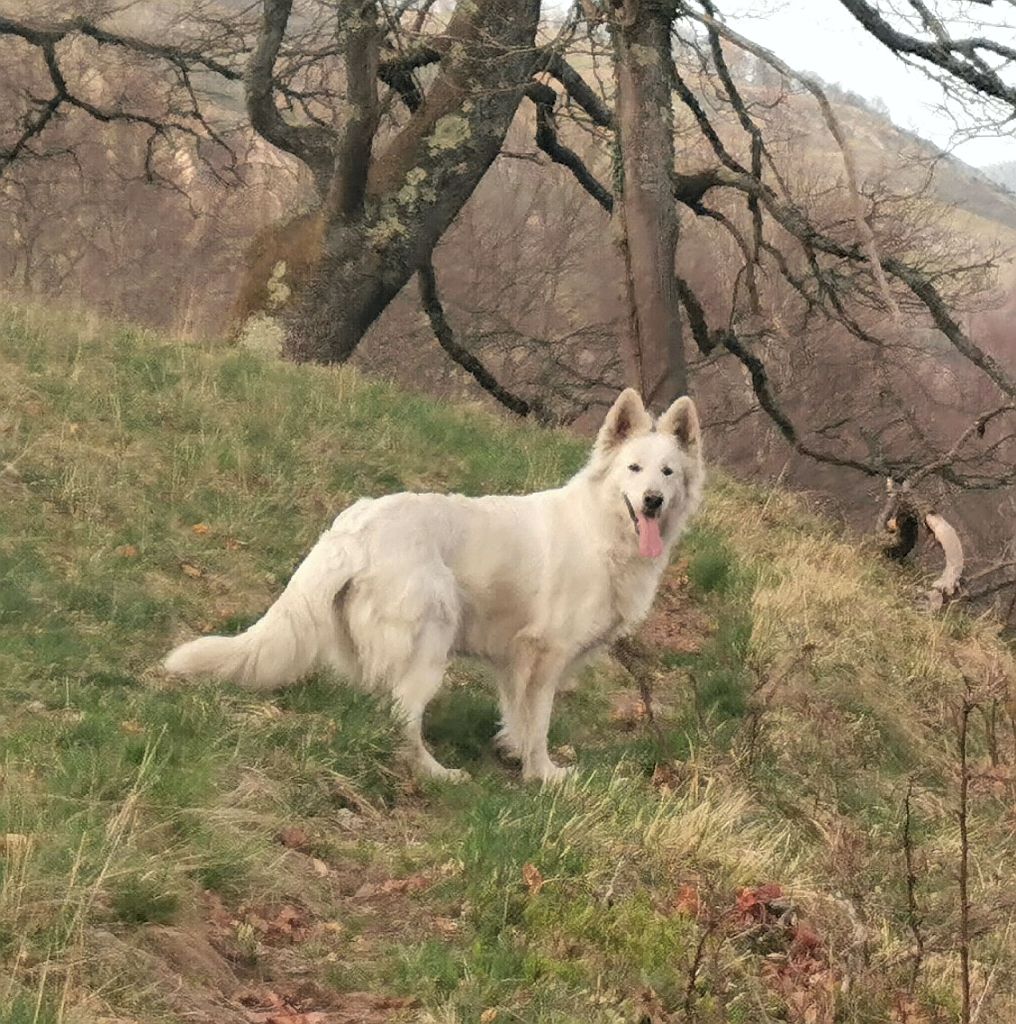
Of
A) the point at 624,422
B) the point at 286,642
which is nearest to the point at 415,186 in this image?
the point at 624,422

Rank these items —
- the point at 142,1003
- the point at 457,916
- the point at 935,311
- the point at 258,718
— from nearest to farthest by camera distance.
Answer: the point at 142,1003 < the point at 457,916 < the point at 258,718 < the point at 935,311

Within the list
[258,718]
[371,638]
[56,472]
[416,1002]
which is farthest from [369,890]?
[56,472]

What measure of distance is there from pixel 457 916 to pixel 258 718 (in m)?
1.52

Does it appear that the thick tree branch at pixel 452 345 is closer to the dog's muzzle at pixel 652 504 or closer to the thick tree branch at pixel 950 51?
the thick tree branch at pixel 950 51

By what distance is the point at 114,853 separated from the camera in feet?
11.9

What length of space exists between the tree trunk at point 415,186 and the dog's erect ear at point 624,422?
6.28 m

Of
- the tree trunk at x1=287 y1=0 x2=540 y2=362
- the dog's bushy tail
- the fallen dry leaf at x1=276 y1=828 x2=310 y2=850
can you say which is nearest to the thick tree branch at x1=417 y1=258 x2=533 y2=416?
the tree trunk at x1=287 y1=0 x2=540 y2=362

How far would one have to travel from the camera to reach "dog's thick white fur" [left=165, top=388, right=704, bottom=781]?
5789 mm

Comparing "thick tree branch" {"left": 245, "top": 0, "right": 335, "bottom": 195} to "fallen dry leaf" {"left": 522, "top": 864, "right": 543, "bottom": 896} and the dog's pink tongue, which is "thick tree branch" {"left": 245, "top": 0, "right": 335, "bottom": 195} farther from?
"fallen dry leaf" {"left": 522, "top": 864, "right": 543, "bottom": 896}

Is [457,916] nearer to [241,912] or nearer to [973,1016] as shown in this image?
[241,912]

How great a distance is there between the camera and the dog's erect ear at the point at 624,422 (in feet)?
21.2

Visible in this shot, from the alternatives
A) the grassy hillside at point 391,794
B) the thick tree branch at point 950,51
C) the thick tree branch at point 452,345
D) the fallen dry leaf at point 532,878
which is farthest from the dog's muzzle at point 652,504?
the thick tree branch at point 452,345

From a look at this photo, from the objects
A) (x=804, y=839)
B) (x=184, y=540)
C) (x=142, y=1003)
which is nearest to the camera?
(x=142, y=1003)

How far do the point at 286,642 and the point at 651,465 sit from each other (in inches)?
82.2
